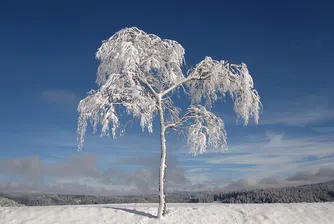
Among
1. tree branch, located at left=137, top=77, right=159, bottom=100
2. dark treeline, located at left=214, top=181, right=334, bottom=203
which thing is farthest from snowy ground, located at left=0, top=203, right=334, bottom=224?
dark treeline, located at left=214, top=181, right=334, bottom=203

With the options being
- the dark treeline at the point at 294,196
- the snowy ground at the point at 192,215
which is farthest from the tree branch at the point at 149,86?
the dark treeline at the point at 294,196

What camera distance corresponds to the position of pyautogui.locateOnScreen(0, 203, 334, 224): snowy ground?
17422 mm

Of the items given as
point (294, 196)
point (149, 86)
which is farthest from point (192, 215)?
point (294, 196)

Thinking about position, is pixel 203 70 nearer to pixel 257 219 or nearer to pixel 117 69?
pixel 117 69

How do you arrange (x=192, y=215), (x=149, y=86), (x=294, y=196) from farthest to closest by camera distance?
(x=294, y=196)
(x=149, y=86)
(x=192, y=215)

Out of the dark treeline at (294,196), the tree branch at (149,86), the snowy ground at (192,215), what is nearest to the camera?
the snowy ground at (192,215)

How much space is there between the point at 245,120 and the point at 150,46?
7411 mm

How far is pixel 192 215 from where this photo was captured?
17969 mm

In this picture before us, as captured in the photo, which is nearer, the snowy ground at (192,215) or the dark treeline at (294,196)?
the snowy ground at (192,215)

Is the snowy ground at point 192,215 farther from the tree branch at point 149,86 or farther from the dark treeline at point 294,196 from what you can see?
the dark treeline at point 294,196

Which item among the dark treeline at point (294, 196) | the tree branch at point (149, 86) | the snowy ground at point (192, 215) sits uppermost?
the tree branch at point (149, 86)

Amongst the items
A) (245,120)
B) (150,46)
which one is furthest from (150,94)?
(245,120)

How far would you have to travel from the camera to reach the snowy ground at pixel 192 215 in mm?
17422

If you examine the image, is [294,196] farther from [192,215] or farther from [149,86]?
[149,86]
